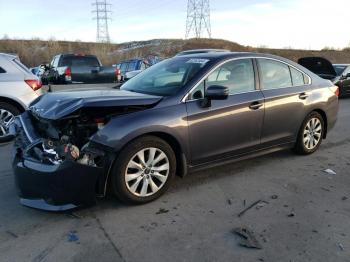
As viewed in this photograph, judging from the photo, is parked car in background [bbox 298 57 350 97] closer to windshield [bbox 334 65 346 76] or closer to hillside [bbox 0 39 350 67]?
windshield [bbox 334 65 346 76]

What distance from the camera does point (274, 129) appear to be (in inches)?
219

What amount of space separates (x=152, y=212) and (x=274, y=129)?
2.30 meters

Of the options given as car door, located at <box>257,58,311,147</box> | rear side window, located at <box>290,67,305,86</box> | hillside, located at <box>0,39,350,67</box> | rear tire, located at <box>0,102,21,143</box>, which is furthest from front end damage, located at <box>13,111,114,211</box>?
hillside, located at <box>0,39,350,67</box>

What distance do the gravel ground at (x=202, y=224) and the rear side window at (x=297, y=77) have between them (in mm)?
1412

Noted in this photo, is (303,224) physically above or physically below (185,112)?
below

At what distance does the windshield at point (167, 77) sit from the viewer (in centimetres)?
485

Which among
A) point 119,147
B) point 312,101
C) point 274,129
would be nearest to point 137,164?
point 119,147

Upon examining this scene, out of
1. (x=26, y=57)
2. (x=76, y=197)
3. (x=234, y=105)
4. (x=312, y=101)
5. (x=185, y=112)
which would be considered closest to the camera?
(x=76, y=197)

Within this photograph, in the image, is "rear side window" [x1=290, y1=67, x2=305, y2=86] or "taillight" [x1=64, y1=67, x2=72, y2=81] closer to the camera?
"rear side window" [x1=290, y1=67, x2=305, y2=86]

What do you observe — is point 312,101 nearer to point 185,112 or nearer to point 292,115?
point 292,115

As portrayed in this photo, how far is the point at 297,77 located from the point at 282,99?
64cm

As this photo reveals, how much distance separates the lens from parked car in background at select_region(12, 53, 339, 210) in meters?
3.96

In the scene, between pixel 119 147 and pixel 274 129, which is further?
pixel 274 129

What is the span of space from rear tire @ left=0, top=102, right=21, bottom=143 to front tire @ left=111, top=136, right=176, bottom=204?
13.2ft
